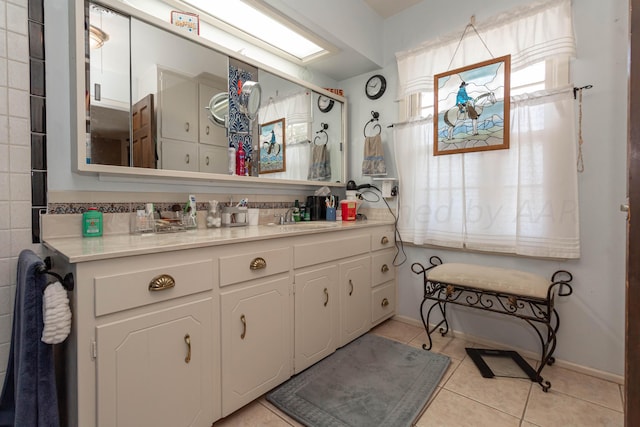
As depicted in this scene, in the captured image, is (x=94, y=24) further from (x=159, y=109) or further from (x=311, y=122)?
(x=311, y=122)

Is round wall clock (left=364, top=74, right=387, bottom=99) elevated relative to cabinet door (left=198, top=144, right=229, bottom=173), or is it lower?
elevated

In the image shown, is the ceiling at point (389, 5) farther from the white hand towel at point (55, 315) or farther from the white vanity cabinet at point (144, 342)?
the white hand towel at point (55, 315)

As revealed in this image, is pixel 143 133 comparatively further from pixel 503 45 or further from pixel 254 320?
pixel 503 45

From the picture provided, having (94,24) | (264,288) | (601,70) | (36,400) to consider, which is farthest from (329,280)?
(601,70)

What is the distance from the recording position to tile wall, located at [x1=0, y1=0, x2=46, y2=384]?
4.09ft

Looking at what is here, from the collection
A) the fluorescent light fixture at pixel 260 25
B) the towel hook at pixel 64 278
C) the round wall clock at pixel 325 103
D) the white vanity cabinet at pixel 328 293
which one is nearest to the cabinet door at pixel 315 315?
the white vanity cabinet at pixel 328 293

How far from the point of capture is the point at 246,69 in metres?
2.01

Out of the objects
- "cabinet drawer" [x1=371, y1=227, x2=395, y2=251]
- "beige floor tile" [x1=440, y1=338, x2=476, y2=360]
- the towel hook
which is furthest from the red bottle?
"beige floor tile" [x1=440, y1=338, x2=476, y2=360]

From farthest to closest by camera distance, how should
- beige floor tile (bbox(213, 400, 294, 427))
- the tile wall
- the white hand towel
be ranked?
beige floor tile (bbox(213, 400, 294, 427))
the tile wall
the white hand towel

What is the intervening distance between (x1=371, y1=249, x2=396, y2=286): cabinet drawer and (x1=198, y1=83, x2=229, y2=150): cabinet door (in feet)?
4.52

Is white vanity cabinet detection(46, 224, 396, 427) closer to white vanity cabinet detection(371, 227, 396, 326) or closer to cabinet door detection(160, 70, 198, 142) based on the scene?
white vanity cabinet detection(371, 227, 396, 326)

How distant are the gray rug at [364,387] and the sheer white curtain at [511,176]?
0.87 metres

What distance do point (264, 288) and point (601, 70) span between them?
2.21 metres

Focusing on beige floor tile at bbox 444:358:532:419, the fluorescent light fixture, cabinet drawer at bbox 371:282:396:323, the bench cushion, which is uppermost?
the fluorescent light fixture
